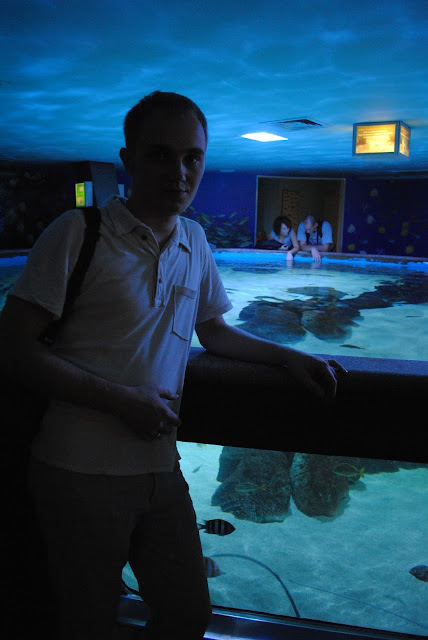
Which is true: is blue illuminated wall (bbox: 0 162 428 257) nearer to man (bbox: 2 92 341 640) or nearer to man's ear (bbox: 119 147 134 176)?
man's ear (bbox: 119 147 134 176)

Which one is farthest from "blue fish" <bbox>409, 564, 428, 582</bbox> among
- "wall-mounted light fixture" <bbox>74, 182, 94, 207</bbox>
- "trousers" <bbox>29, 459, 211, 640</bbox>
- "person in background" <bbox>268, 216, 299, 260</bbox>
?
"wall-mounted light fixture" <bbox>74, 182, 94, 207</bbox>

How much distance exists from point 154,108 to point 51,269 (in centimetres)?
45

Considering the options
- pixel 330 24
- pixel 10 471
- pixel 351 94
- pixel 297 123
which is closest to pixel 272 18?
pixel 330 24

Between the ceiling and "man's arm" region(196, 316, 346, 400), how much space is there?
3331 mm

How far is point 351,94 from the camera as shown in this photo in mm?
6465

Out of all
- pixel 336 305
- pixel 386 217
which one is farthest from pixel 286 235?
pixel 336 305

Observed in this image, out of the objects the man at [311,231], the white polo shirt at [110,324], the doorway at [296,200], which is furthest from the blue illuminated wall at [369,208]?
the white polo shirt at [110,324]

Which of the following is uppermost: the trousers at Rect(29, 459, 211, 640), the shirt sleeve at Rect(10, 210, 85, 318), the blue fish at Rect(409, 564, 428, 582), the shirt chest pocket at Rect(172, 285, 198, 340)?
the shirt sleeve at Rect(10, 210, 85, 318)

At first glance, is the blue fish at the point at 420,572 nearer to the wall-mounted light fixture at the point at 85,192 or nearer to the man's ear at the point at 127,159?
the man's ear at the point at 127,159

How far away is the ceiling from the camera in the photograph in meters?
3.95

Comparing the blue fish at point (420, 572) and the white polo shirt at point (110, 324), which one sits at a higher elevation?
the white polo shirt at point (110, 324)

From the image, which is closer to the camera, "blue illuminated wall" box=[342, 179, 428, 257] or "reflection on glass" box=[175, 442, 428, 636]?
"reflection on glass" box=[175, 442, 428, 636]

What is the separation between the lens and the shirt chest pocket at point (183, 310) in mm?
1152

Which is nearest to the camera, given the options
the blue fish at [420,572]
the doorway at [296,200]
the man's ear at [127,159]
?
the man's ear at [127,159]
